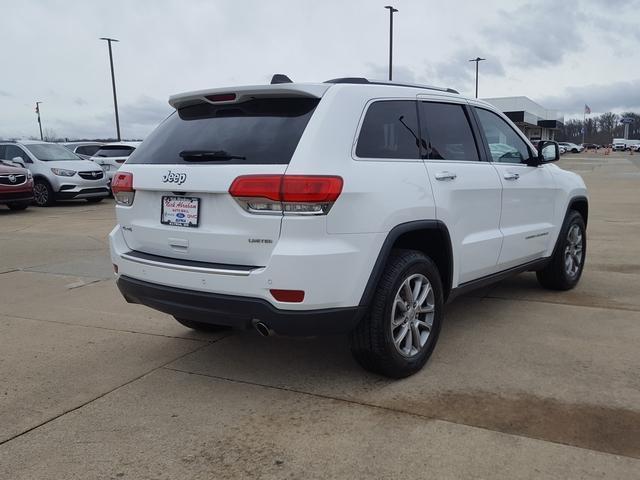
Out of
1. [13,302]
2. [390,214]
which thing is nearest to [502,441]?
→ [390,214]

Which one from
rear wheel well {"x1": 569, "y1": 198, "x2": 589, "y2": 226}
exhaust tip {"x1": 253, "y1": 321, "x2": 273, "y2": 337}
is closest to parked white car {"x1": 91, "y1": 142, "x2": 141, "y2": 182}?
rear wheel well {"x1": 569, "y1": 198, "x2": 589, "y2": 226}

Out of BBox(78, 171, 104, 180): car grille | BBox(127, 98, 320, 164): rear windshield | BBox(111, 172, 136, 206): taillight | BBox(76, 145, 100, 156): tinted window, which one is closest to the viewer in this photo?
BBox(127, 98, 320, 164): rear windshield

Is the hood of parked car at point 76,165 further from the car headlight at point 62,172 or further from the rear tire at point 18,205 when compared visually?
the rear tire at point 18,205

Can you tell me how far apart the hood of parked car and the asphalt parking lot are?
11.1 m

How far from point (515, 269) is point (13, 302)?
4.74 m

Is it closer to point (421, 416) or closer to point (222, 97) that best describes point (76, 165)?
point (222, 97)

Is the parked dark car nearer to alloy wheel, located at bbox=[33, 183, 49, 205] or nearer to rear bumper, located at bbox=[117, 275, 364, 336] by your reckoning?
alloy wheel, located at bbox=[33, 183, 49, 205]

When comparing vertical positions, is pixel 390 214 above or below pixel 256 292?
above

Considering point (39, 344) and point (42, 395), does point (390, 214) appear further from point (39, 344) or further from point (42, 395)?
point (39, 344)

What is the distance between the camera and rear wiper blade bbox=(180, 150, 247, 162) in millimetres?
3450

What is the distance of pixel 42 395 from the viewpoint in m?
3.69

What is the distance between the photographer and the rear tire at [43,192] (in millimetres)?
15836

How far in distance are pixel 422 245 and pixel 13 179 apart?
1267 centimetres

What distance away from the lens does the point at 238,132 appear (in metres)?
3.56
